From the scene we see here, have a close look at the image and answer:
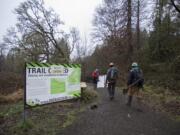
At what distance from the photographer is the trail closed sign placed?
608cm

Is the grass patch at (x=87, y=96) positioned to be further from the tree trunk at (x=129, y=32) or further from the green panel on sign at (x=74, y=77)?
the tree trunk at (x=129, y=32)

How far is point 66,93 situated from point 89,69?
3084 centimetres

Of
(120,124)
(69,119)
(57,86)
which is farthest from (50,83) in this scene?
(120,124)

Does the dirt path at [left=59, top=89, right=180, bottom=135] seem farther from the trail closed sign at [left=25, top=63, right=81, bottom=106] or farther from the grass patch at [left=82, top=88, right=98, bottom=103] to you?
the grass patch at [left=82, top=88, right=98, bottom=103]

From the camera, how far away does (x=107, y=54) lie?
2644cm

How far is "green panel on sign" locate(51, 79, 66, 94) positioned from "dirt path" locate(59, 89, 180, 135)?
1.20 m

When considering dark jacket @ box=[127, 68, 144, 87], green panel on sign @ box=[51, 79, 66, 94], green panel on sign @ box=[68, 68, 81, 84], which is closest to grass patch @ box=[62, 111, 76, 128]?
green panel on sign @ box=[51, 79, 66, 94]

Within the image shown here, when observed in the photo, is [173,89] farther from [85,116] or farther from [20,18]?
[20,18]

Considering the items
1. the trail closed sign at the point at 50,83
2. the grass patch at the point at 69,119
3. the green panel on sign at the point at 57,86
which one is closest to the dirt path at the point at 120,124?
the grass patch at the point at 69,119

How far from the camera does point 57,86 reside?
7.27 m

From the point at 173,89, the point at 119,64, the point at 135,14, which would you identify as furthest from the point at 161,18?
the point at 173,89

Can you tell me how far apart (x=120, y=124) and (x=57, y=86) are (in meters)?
2.60

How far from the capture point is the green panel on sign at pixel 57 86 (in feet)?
23.1

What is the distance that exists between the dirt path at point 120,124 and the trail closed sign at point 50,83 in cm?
109
